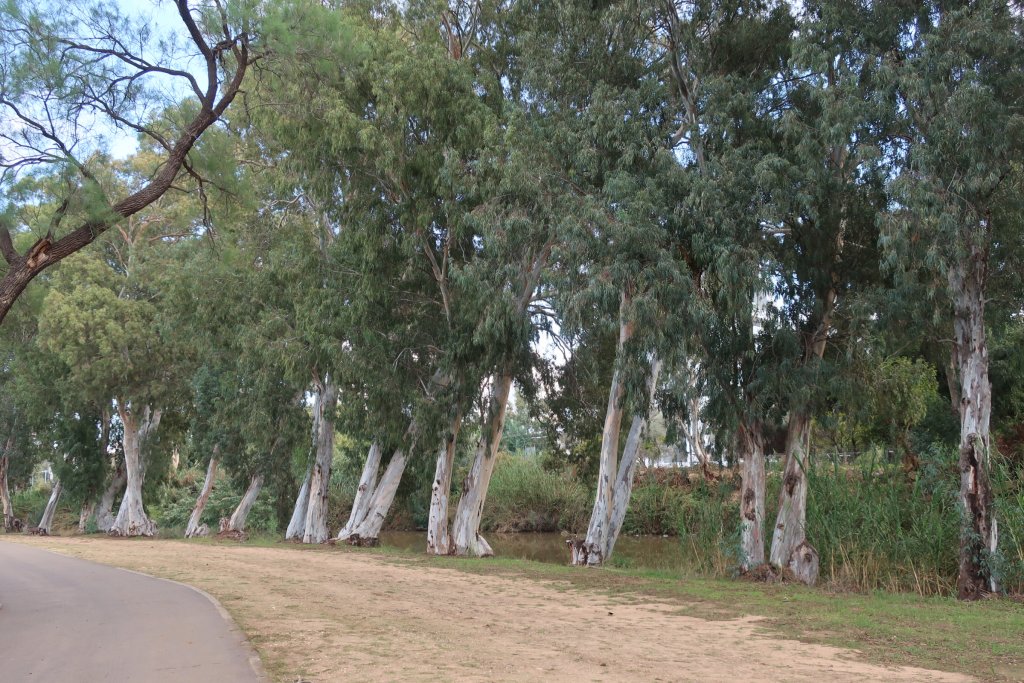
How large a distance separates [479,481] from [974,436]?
11.5m

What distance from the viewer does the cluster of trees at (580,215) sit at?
41.8 feet

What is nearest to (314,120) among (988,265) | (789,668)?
(988,265)

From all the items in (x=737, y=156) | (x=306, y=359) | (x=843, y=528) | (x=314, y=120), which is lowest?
(x=843, y=528)

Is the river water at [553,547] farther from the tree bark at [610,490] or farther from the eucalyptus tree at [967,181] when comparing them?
the eucalyptus tree at [967,181]

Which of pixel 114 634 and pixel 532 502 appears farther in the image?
pixel 532 502

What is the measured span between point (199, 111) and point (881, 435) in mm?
25078

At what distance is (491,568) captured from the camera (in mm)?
17922

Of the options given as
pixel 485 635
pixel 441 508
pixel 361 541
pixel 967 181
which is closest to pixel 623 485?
pixel 441 508

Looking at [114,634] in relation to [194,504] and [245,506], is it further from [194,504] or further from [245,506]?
[194,504]

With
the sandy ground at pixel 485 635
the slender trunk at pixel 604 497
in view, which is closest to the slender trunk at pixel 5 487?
the sandy ground at pixel 485 635

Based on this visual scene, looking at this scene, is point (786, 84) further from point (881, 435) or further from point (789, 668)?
point (881, 435)

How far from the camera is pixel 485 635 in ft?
30.1

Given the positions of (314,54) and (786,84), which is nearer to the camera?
(314,54)

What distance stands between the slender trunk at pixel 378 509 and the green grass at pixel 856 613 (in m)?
6.76
